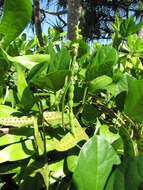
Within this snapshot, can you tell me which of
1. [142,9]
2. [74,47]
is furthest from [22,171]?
[142,9]

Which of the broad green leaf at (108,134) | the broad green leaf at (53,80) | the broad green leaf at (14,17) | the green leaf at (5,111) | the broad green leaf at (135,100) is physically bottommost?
the broad green leaf at (108,134)

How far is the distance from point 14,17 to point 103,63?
0.14m

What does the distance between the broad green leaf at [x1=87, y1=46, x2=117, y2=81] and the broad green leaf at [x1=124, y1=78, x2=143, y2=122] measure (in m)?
0.06

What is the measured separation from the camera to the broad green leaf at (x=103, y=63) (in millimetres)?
397

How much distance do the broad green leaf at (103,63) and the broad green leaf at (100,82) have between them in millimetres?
14

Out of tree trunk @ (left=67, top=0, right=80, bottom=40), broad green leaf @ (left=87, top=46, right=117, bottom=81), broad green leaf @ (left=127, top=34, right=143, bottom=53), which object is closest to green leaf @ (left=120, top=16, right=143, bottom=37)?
broad green leaf @ (left=127, top=34, right=143, bottom=53)


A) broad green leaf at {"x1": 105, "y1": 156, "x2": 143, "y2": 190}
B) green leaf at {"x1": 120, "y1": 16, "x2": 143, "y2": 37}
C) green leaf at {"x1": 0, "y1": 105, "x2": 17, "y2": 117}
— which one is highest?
green leaf at {"x1": 120, "y1": 16, "x2": 143, "y2": 37}

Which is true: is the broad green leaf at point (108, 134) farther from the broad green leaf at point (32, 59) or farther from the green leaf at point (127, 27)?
the green leaf at point (127, 27)

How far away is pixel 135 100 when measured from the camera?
34 cm

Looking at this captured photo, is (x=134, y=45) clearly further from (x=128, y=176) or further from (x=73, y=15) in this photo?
(x=73, y=15)

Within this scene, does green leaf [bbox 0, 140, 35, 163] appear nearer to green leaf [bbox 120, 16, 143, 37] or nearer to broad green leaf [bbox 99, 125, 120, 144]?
broad green leaf [bbox 99, 125, 120, 144]

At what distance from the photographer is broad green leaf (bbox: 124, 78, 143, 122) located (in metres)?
0.33

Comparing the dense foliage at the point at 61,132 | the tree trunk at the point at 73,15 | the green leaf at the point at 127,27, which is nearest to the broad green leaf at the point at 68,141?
the dense foliage at the point at 61,132

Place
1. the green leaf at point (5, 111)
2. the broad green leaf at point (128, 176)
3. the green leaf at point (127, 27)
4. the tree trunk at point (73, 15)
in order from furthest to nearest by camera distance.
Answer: the tree trunk at point (73, 15) → the green leaf at point (127, 27) → the green leaf at point (5, 111) → the broad green leaf at point (128, 176)
